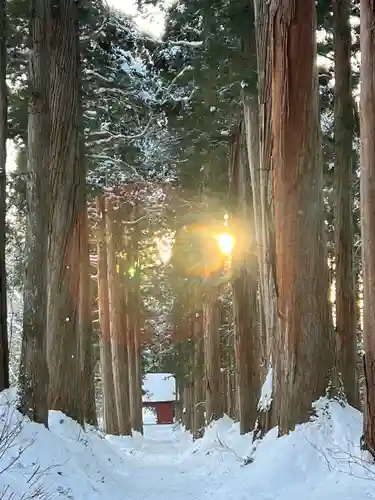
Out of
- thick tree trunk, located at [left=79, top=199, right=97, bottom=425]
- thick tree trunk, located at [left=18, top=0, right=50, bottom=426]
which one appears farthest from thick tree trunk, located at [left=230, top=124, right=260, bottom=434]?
thick tree trunk, located at [left=18, top=0, right=50, bottom=426]

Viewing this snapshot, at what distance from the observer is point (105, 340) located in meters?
24.0

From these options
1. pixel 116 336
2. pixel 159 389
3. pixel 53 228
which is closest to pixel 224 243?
pixel 116 336

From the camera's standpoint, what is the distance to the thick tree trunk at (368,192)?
5977 mm

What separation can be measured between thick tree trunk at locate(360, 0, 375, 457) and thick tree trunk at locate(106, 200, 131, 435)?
17279 millimetres

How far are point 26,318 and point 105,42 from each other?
8.91 metres

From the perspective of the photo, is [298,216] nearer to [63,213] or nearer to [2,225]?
[2,225]

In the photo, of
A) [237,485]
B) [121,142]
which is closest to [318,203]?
[237,485]

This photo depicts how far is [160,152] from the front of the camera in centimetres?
1858

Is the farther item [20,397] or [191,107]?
[191,107]

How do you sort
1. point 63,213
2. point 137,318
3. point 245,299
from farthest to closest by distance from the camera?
point 137,318
point 245,299
point 63,213

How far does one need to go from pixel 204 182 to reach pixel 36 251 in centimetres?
1217

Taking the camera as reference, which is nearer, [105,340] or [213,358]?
[213,358]

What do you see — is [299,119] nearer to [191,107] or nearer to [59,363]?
[59,363]

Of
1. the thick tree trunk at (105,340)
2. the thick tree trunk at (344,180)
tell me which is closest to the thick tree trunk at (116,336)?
the thick tree trunk at (105,340)
